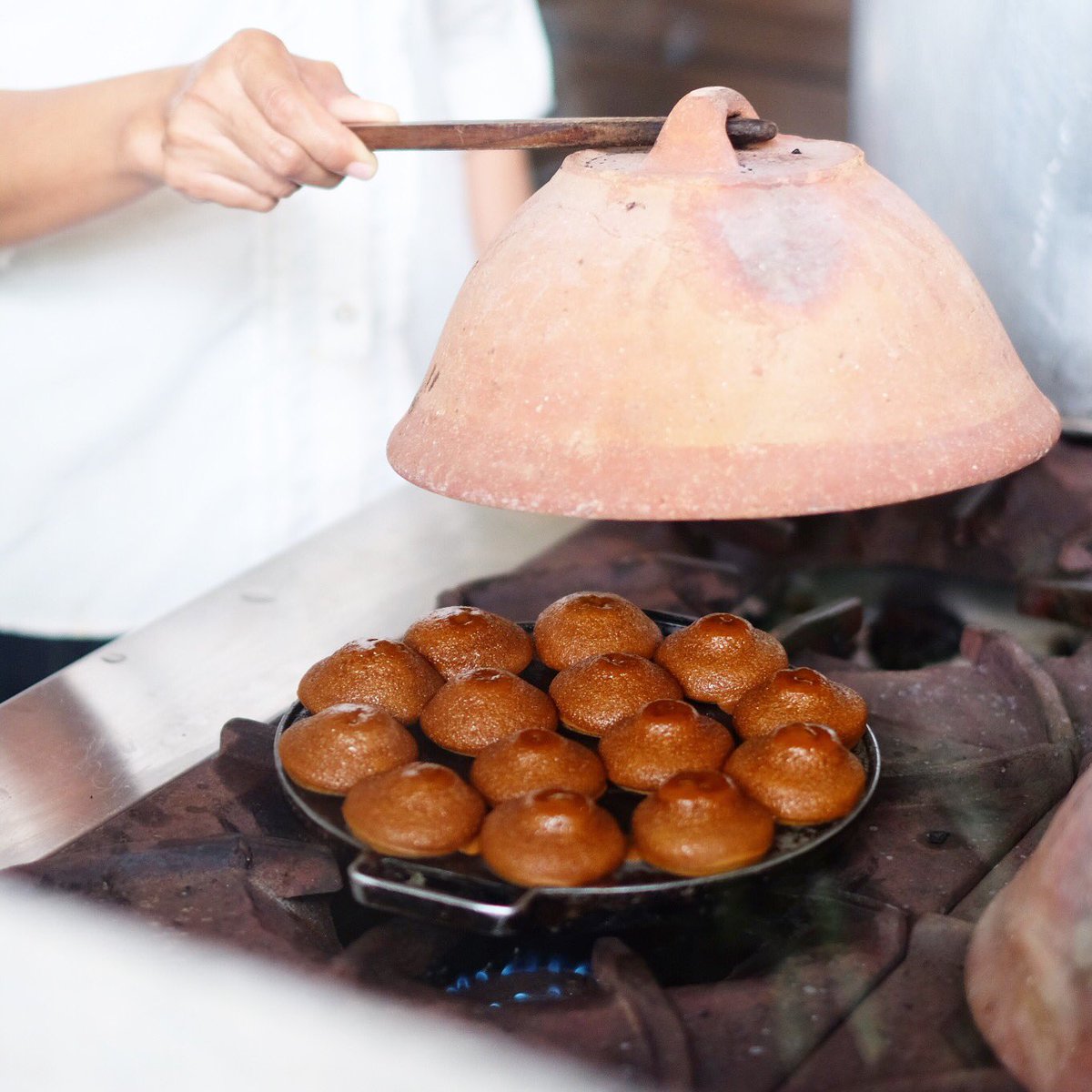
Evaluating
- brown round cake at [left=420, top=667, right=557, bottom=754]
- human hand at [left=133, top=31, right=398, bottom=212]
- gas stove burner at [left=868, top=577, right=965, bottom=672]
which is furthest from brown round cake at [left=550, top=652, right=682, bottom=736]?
gas stove burner at [left=868, top=577, right=965, bottom=672]

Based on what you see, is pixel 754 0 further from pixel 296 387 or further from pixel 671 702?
pixel 671 702

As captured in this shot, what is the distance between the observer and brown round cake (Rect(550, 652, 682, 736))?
1223mm

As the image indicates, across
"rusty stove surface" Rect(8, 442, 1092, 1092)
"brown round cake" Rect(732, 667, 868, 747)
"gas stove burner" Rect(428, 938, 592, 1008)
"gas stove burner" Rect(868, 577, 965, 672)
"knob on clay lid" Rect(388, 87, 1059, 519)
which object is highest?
"knob on clay lid" Rect(388, 87, 1059, 519)

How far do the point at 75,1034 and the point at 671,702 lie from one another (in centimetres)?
59

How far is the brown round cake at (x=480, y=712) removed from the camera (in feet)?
3.89

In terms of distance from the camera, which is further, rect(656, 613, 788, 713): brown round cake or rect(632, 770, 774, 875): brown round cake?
rect(656, 613, 788, 713): brown round cake

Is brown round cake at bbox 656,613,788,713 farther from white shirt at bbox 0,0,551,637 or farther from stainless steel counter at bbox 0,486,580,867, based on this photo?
white shirt at bbox 0,0,551,637

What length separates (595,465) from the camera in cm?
87

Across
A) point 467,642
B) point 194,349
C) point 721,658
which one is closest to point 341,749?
point 467,642

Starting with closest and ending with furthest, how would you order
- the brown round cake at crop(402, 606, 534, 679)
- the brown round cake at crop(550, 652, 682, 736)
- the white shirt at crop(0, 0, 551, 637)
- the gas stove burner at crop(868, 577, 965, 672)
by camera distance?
the brown round cake at crop(550, 652, 682, 736) → the brown round cake at crop(402, 606, 534, 679) → the gas stove burner at crop(868, 577, 965, 672) → the white shirt at crop(0, 0, 551, 637)

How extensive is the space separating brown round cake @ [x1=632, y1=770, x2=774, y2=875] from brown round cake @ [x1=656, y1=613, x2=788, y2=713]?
227mm

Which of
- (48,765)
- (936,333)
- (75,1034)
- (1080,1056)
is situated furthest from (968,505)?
(75,1034)

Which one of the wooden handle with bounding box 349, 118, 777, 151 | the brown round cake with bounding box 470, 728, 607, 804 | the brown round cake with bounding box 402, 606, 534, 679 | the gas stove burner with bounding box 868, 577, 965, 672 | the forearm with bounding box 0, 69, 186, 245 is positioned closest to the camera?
the wooden handle with bounding box 349, 118, 777, 151

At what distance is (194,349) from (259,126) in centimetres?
84
